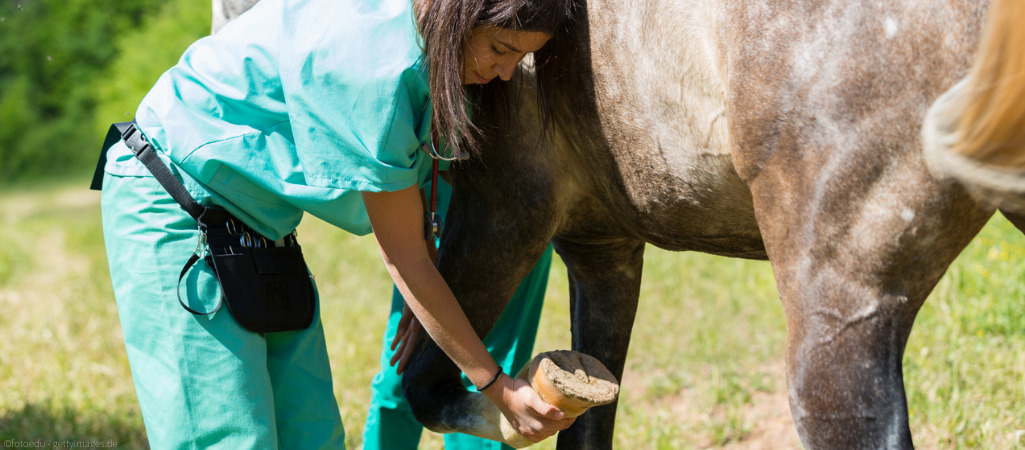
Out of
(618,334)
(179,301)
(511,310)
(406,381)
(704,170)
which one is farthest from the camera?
(511,310)

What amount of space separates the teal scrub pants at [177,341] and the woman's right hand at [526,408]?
54 cm

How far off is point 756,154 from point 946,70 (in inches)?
11.6

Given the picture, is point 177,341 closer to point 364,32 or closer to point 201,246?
point 201,246

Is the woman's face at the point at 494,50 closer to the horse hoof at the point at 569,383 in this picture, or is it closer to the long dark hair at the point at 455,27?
the long dark hair at the point at 455,27

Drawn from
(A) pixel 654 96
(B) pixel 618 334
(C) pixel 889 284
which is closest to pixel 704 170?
(A) pixel 654 96

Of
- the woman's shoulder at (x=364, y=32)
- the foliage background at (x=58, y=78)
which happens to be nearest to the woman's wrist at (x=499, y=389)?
the woman's shoulder at (x=364, y=32)

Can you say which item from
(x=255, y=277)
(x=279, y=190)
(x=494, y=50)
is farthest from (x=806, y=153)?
(x=255, y=277)

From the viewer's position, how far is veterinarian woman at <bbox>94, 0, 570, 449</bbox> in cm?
159

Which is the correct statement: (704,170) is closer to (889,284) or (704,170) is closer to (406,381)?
(889,284)

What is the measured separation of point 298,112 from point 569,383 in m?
0.72

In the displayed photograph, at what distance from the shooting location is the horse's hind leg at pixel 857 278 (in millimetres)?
1255

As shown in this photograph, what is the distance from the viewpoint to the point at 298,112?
5.40 feet

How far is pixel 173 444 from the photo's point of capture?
75.8 inches

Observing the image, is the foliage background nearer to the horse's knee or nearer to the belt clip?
the belt clip
